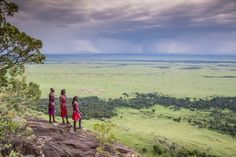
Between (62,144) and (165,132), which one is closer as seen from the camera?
(62,144)

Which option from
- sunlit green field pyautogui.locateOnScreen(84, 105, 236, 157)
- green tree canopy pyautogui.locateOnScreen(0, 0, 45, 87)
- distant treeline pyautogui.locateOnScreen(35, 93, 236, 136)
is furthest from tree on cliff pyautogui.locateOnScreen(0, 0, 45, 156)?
distant treeline pyautogui.locateOnScreen(35, 93, 236, 136)

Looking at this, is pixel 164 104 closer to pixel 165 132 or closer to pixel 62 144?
pixel 165 132

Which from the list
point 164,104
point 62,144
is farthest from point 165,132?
point 62,144

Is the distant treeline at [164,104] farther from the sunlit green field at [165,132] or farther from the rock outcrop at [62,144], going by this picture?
the rock outcrop at [62,144]

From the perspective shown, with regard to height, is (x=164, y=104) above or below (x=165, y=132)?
below

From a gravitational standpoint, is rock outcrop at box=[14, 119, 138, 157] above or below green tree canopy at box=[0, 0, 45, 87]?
below

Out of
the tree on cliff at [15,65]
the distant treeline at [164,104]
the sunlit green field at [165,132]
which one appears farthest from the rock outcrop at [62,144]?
the distant treeline at [164,104]

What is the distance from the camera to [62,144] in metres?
24.2

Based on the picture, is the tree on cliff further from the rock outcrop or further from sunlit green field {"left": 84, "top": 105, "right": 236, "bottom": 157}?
sunlit green field {"left": 84, "top": 105, "right": 236, "bottom": 157}

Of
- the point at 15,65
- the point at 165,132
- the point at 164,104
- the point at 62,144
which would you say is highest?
the point at 15,65

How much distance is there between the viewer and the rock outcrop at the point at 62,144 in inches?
902

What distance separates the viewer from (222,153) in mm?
71750

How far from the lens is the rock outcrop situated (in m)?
22.9

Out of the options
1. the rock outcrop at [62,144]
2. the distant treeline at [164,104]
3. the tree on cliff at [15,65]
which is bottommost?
the distant treeline at [164,104]
